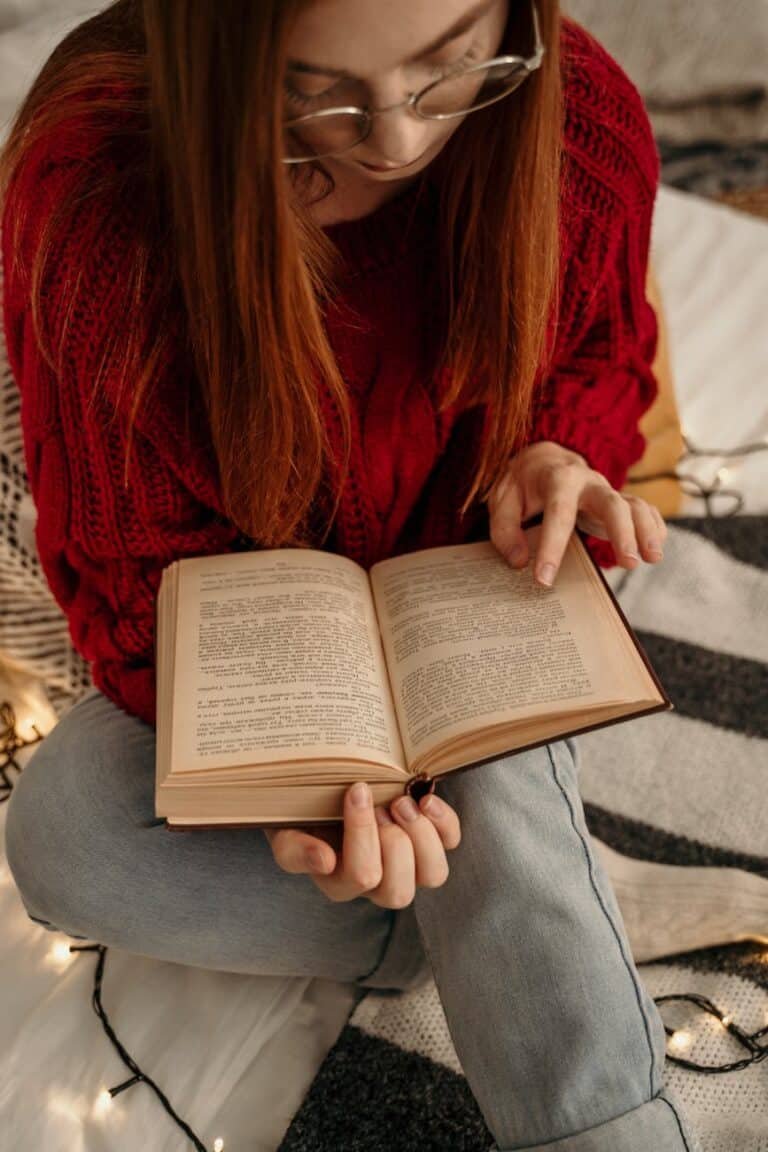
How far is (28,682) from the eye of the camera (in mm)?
1014

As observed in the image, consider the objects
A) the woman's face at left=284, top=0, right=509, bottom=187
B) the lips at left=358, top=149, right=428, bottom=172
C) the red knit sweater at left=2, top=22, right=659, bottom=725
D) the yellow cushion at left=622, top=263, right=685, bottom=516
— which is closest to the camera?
the woman's face at left=284, top=0, right=509, bottom=187

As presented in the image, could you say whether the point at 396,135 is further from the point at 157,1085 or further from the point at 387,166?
the point at 157,1085

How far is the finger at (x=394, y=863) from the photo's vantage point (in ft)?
2.01

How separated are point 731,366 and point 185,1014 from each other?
92 centimetres

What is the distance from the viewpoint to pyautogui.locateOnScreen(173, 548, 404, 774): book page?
60 cm

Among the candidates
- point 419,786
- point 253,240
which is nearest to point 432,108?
point 253,240

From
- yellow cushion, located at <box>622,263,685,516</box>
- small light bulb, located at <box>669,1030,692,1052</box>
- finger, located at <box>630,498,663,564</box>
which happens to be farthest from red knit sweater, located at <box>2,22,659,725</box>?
small light bulb, located at <box>669,1030,692,1052</box>

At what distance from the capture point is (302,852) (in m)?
0.64

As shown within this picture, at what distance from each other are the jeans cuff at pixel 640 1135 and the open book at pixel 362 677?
240 millimetres

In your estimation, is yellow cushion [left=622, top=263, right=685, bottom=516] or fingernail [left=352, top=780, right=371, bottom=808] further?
yellow cushion [left=622, top=263, right=685, bottom=516]

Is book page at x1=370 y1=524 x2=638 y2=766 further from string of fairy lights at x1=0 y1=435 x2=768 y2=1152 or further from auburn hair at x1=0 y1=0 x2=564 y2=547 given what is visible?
string of fairy lights at x1=0 y1=435 x2=768 y2=1152

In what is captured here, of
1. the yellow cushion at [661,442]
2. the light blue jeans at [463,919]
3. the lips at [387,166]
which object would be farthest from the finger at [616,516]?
the yellow cushion at [661,442]

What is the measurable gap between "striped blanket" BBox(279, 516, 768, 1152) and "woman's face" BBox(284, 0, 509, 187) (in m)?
0.60

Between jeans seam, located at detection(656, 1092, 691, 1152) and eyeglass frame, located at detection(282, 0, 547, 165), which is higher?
eyeglass frame, located at detection(282, 0, 547, 165)
